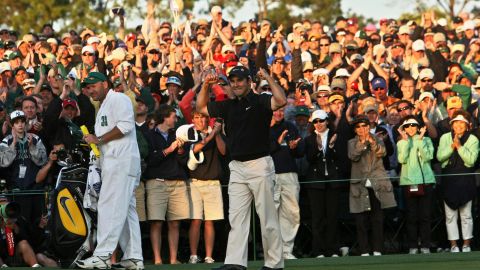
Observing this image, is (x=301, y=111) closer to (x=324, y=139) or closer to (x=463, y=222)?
(x=324, y=139)

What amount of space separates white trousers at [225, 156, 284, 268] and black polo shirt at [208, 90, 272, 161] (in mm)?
119

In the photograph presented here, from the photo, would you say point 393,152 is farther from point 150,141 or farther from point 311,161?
point 150,141

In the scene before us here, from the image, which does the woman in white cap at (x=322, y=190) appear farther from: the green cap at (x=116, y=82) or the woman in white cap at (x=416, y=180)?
the green cap at (x=116, y=82)

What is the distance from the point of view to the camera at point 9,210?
61.0 ft

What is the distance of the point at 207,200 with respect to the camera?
20.6 metres

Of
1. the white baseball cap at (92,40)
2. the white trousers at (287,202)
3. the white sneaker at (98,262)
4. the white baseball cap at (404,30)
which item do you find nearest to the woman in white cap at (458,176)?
the white trousers at (287,202)

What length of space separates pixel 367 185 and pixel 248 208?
5790 mm

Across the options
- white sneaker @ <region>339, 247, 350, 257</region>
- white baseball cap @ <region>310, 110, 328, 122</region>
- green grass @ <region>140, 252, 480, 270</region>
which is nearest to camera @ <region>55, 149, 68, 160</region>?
green grass @ <region>140, 252, 480, 270</region>

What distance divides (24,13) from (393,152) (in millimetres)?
29867

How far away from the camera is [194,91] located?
22.2 m

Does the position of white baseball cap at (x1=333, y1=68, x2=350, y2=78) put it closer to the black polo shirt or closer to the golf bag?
the golf bag

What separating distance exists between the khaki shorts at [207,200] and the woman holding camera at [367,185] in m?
2.08

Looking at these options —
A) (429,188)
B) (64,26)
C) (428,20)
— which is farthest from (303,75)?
(64,26)

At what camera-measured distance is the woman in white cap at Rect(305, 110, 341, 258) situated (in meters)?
20.9
